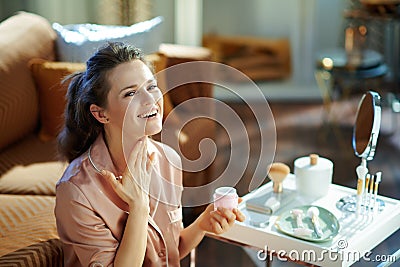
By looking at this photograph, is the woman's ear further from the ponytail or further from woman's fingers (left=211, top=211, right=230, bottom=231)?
woman's fingers (left=211, top=211, right=230, bottom=231)

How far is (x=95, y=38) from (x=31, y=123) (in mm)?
426

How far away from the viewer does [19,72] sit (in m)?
2.80

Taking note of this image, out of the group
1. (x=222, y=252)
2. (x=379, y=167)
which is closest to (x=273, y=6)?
(x=379, y=167)

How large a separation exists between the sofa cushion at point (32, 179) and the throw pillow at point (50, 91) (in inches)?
9.5

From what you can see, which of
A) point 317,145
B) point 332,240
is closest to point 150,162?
point 332,240

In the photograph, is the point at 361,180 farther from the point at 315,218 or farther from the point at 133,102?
the point at 133,102

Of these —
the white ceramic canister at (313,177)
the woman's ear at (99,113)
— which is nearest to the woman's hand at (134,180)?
the woman's ear at (99,113)

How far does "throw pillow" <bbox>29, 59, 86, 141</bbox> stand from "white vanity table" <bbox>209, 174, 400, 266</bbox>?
0.99 m

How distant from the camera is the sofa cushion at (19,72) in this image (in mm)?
2713

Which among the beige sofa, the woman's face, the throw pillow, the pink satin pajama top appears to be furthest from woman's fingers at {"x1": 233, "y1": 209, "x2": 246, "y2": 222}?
the throw pillow

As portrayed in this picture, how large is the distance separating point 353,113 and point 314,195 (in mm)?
2054

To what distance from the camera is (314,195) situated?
222cm

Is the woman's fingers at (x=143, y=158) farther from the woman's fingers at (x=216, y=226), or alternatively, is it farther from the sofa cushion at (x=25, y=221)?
the sofa cushion at (x=25, y=221)

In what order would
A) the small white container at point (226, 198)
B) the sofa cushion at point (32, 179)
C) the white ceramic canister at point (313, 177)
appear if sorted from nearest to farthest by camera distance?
the small white container at point (226, 198) → the white ceramic canister at point (313, 177) → the sofa cushion at point (32, 179)
